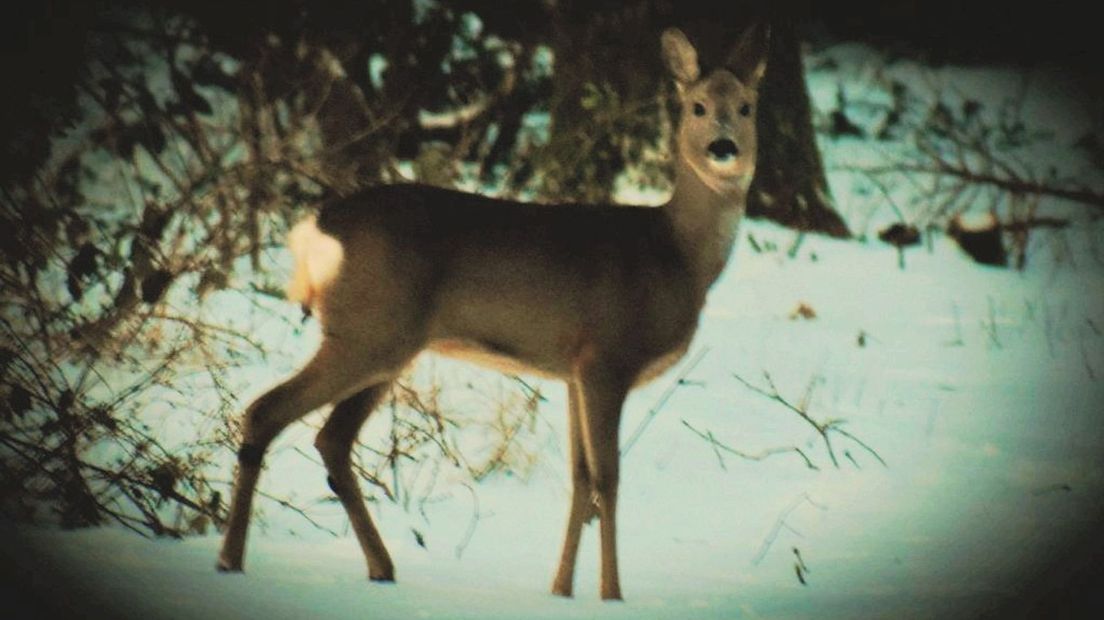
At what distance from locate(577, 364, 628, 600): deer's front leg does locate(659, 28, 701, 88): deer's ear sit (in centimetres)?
123

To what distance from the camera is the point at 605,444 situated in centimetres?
489

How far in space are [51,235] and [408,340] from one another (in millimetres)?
2414

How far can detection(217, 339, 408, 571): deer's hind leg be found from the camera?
4.73 metres

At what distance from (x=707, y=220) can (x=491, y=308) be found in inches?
35.2

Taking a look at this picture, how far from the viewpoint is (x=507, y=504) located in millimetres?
5969

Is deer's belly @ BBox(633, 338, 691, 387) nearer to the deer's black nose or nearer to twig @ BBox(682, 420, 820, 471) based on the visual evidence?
twig @ BBox(682, 420, 820, 471)

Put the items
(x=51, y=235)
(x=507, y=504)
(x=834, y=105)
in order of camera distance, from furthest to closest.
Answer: (x=834, y=105) → (x=51, y=235) → (x=507, y=504)

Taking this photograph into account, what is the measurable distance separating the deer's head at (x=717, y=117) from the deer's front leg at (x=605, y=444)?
876 millimetres

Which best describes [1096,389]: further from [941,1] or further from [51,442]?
[941,1]

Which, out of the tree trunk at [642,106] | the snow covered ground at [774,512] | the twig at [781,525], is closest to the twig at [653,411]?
the snow covered ground at [774,512]

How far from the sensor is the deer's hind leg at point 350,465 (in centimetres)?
490

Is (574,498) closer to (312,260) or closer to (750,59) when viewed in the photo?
(312,260)

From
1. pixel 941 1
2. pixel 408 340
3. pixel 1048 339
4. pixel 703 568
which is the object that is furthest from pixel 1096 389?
pixel 941 1

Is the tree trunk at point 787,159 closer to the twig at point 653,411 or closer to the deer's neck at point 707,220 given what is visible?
the twig at point 653,411
